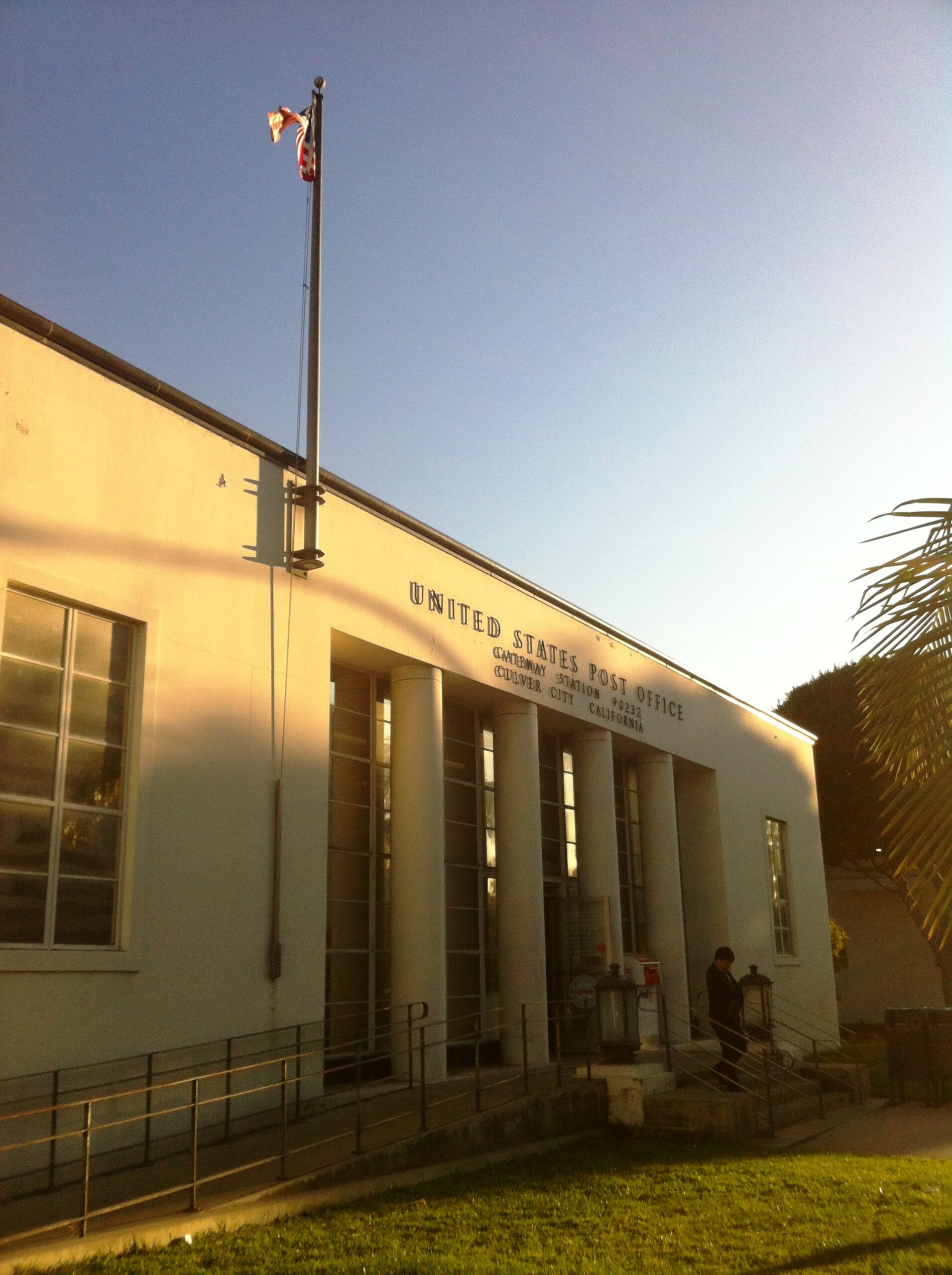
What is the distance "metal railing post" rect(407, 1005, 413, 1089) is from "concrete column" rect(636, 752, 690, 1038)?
7.40m

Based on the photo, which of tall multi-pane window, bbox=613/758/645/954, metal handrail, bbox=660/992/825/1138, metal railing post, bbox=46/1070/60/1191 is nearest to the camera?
metal railing post, bbox=46/1070/60/1191

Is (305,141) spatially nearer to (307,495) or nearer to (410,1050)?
(307,495)

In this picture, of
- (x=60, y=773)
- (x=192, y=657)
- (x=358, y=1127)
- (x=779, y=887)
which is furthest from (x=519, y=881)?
(x=779, y=887)

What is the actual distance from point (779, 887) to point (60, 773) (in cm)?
1886

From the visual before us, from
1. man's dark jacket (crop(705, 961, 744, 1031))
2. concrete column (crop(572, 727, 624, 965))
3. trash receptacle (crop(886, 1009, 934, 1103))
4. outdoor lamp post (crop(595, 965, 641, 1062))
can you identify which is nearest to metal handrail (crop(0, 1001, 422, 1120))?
outdoor lamp post (crop(595, 965, 641, 1062))

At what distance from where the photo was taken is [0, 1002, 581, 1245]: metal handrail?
24.2 ft

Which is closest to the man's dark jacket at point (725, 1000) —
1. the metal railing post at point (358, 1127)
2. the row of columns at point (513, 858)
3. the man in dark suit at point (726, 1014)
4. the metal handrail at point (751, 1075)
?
the man in dark suit at point (726, 1014)

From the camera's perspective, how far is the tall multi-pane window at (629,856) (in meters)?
20.6

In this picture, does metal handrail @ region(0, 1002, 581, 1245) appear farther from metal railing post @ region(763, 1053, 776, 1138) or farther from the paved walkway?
the paved walkway

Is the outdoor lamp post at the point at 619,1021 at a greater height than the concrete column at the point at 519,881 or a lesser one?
lesser

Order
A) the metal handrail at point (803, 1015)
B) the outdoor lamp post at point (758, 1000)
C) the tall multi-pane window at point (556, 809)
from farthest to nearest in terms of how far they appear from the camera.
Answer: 1. the metal handrail at point (803, 1015)
2. the tall multi-pane window at point (556, 809)
3. the outdoor lamp post at point (758, 1000)

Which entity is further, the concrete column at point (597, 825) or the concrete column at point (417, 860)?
the concrete column at point (597, 825)

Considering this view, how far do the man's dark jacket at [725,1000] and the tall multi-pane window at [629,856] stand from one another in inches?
214

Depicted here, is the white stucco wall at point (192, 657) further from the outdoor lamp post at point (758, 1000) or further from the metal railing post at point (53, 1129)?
the outdoor lamp post at point (758, 1000)
